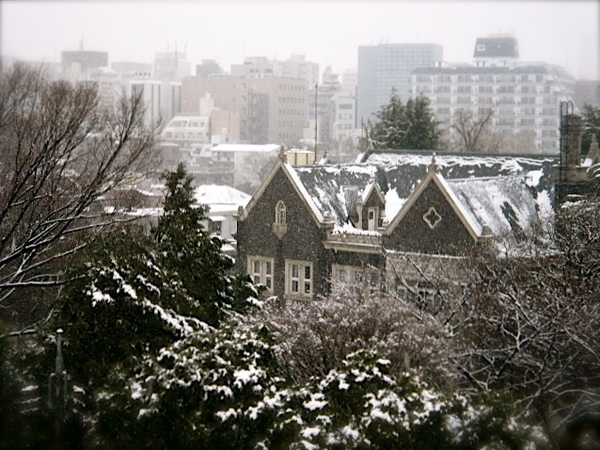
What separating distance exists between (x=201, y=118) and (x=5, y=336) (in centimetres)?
8509

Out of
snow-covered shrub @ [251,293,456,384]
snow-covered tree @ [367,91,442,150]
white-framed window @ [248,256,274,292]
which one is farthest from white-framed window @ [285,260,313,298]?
snow-covered tree @ [367,91,442,150]

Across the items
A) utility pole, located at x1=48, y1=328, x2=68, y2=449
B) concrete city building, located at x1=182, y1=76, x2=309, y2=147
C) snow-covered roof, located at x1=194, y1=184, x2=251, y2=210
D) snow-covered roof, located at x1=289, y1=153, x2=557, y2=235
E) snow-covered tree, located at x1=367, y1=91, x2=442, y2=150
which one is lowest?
utility pole, located at x1=48, y1=328, x2=68, y2=449

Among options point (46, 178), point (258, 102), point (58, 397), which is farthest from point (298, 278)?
point (258, 102)

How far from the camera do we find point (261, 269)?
2847 centimetres

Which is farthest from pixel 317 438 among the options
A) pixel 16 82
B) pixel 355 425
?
pixel 16 82

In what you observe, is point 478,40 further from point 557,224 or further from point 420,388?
point 420,388

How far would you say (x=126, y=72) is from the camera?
118938mm

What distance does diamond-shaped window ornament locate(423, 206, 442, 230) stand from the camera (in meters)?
24.1

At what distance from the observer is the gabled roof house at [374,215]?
950 inches

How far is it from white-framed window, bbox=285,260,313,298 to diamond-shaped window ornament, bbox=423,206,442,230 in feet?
14.0

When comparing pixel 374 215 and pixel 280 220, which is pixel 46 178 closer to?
pixel 280 220

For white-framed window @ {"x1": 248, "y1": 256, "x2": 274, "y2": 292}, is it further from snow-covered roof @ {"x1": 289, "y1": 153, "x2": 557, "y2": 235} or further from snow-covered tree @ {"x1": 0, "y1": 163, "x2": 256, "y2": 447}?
snow-covered tree @ {"x1": 0, "y1": 163, "x2": 256, "y2": 447}

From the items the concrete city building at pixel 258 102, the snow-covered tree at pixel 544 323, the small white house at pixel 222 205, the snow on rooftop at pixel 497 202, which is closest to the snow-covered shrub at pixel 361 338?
the snow-covered tree at pixel 544 323

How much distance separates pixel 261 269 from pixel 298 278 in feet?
4.26
